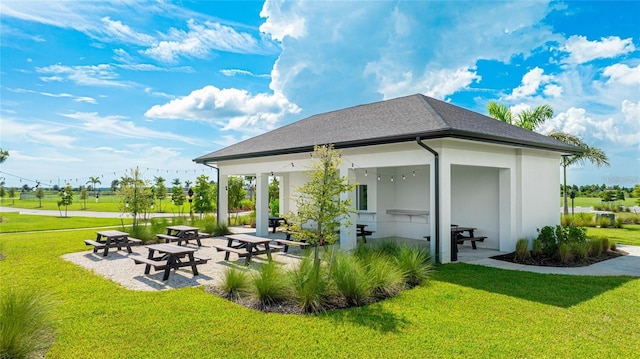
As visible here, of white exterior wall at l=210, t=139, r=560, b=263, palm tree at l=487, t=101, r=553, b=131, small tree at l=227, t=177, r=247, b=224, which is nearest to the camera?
white exterior wall at l=210, t=139, r=560, b=263

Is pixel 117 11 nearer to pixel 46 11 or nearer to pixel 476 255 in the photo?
pixel 46 11

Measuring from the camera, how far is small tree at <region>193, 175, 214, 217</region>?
73.3 feet

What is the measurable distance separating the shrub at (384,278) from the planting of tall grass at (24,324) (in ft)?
16.3

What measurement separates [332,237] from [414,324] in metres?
2.26

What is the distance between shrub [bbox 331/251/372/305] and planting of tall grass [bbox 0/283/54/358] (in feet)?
14.1

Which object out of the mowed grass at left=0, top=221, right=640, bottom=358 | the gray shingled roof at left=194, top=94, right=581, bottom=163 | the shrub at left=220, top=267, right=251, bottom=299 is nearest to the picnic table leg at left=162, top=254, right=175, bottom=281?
the mowed grass at left=0, top=221, right=640, bottom=358

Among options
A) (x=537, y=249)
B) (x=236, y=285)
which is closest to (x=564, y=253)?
(x=537, y=249)

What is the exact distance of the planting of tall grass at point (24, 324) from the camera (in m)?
4.21

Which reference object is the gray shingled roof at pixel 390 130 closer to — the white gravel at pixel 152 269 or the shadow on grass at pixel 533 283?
the shadow on grass at pixel 533 283

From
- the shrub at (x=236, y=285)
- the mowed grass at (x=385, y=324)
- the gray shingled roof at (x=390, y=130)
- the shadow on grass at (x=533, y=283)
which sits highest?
the gray shingled roof at (x=390, y=130)

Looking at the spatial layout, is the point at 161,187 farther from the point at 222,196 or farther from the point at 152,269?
the point at 152,269

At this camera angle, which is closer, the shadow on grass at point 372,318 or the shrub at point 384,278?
the shadow on grass at point 372,318

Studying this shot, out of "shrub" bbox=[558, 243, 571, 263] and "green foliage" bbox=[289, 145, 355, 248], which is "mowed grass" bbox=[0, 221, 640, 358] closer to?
"green foliage" bbox=[289, 145, 355, 248]

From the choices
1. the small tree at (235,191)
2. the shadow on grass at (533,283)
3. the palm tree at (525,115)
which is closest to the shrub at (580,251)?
the shadow on grass at (533,283)
